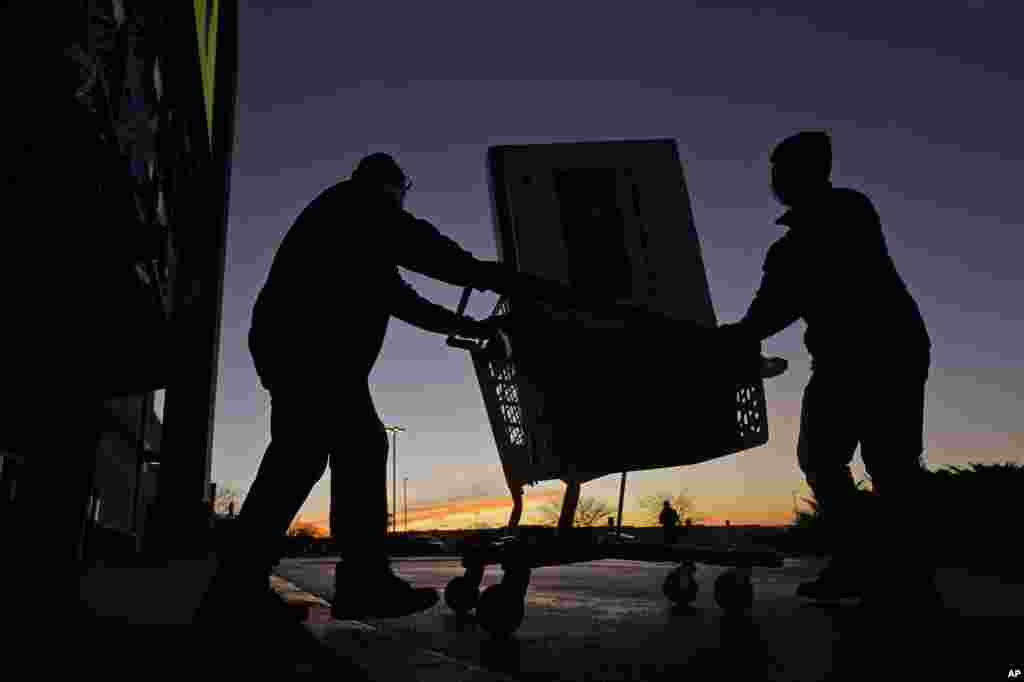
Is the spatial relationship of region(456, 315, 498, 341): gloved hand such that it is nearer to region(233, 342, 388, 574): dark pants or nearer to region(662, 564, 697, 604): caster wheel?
region(233, 342, 388, 574): dark pants

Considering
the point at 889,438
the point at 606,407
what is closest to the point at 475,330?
the point at 606,407

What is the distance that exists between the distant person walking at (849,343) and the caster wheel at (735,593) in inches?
22.9

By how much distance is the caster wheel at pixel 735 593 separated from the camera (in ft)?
10.4

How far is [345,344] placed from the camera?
2438 millimetres

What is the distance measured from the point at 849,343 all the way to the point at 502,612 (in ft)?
4.92

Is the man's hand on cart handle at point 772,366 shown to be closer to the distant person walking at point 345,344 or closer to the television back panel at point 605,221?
the television back panel at point 605,221

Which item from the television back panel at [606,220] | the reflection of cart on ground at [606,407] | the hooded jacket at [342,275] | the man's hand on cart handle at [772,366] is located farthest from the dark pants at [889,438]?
the hooded jacket at [342,275]

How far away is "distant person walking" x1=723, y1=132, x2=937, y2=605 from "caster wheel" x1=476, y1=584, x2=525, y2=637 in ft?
3.88

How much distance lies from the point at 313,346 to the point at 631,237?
1.75 m

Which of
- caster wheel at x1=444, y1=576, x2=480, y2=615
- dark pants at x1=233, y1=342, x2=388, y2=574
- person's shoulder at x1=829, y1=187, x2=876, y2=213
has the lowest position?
caster wheel at x1=444, y1=576, x2=480, y2=615

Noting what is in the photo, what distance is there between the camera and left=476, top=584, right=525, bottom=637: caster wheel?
2.48 meters

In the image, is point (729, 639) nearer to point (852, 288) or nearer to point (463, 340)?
point (852, 288)

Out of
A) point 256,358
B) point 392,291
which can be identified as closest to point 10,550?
point 256,358

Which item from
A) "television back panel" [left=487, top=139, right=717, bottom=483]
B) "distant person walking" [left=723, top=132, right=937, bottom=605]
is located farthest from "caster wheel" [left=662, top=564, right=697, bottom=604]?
"television back panel" [left=487, top=139, right=717, bottom=483]
